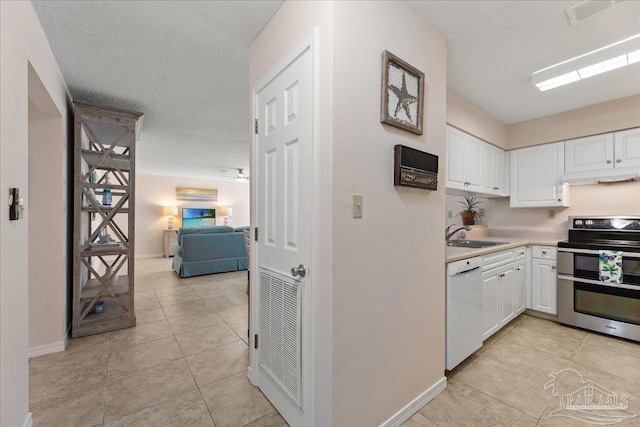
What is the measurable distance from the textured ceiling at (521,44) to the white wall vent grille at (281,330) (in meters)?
1.88

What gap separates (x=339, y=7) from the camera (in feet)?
4.23

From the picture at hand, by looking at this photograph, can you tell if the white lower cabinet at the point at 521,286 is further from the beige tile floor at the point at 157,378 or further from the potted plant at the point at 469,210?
the beige tile floor at the point at 157,378

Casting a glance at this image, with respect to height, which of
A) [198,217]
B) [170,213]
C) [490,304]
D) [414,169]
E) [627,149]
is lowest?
[490,304]

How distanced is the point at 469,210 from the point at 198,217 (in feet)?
24.5

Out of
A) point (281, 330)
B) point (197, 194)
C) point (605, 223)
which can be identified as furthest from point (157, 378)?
point (197, 194)

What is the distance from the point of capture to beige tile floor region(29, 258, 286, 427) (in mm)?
1624

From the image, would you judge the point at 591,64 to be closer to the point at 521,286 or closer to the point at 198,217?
the point at 521,286

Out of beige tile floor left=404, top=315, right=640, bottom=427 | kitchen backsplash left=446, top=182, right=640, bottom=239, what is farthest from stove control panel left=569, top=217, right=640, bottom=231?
beige tile floor left=404, top=315, right=640, bottom=427

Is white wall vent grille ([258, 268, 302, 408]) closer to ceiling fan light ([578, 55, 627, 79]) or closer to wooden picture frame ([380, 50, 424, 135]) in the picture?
wooden picture frame ([380, 50, 424, 135])

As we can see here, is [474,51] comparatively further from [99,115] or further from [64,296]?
[64,296]

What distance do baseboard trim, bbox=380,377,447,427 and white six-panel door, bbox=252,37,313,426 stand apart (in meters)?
0.53

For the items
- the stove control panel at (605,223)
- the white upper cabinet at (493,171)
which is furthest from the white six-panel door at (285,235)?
the stove control panel at (605,223)

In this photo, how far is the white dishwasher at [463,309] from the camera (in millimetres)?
1952

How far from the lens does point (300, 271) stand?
1418 millimetres
